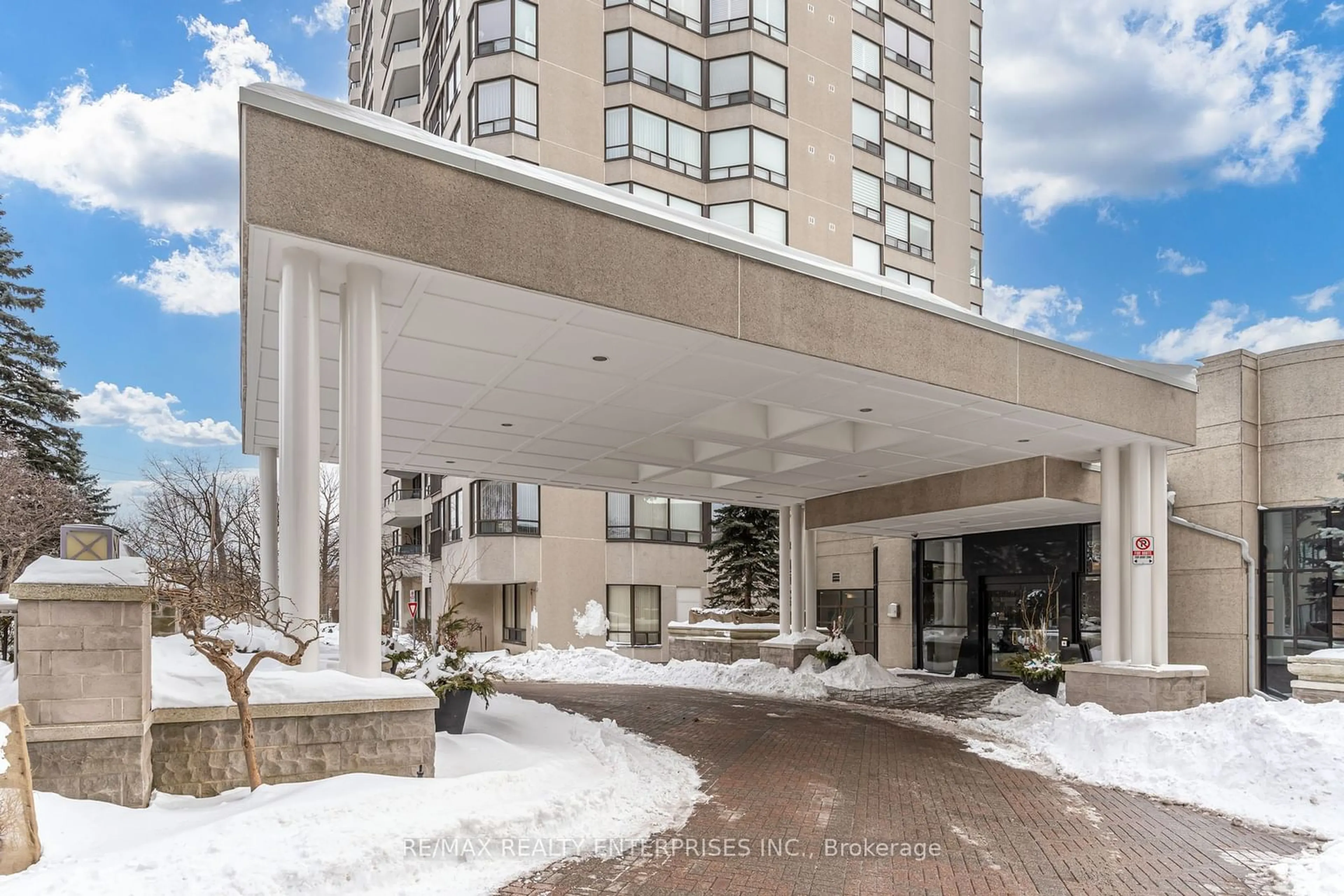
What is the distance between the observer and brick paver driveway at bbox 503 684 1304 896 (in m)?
6.59

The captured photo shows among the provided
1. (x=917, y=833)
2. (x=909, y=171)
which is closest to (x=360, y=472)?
(x=917, y=833)

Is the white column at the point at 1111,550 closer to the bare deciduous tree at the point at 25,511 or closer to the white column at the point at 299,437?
the white column at the point at 299,437

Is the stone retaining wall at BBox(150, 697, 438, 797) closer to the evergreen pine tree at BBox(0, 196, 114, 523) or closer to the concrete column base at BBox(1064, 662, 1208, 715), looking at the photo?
the concrete column base at BBox(1064, 662, 1208, 715)

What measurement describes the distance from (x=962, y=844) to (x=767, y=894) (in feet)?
7.39

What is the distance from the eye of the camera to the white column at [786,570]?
73.3 ft

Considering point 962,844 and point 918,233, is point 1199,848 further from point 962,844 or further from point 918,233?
point 918,233

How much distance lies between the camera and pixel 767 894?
6285 millimetres

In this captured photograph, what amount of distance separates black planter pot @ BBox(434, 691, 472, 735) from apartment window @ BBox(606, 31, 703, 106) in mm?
25135

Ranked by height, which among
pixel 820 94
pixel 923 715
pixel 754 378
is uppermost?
pixel 820 94

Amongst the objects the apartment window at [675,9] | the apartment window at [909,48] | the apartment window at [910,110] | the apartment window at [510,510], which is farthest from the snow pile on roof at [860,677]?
the apartment window at [909,48]

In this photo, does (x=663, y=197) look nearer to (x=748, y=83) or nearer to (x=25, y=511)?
(x=748, y=83)

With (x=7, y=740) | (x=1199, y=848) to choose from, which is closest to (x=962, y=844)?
(x=1199, y=848)

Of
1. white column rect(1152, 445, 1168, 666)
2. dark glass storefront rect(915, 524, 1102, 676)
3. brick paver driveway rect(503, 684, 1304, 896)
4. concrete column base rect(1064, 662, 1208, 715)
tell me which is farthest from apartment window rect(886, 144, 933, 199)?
brick paver driveway rect(503, 684, 1304, 896)

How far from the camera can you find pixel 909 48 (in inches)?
1428
